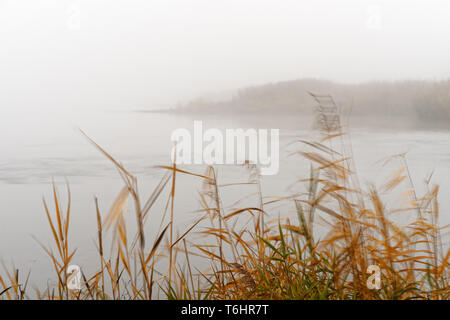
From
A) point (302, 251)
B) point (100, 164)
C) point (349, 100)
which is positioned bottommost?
point (302, 251)

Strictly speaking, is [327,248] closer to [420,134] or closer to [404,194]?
[404,194]

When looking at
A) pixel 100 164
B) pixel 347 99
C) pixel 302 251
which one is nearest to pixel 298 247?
pixel 302 251

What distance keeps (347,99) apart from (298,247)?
0.60 meters

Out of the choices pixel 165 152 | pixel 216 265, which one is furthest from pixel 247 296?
pixel 165 152

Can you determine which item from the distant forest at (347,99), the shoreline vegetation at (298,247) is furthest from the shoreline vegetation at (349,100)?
the shoreline vegetation at (298,247)

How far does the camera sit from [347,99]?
4.75 ft

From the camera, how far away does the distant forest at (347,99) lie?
4.76 ft

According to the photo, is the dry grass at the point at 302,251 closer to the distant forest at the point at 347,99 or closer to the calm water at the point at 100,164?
the calm water at the point at 100,164

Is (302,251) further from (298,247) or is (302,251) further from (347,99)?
(347,99)

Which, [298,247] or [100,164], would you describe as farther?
[100,164]

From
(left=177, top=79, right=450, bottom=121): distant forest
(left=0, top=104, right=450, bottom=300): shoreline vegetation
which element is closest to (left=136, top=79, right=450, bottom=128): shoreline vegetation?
(left=177, top=79, right=450, bottom=121): distant forest

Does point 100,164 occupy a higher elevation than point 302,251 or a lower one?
higher

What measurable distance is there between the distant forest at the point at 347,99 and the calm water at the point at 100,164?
5cm

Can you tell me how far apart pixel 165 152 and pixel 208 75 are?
0.32m
